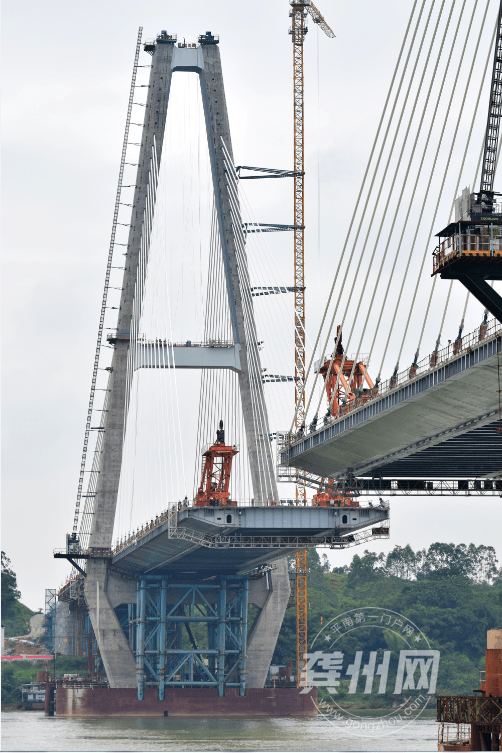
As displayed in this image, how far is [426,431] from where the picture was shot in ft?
219

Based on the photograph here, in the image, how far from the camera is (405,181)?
213 ft

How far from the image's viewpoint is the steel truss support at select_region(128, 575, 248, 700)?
110m

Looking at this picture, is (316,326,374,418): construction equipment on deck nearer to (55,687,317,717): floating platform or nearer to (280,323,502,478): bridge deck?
(280,323,502,478): bridge deck

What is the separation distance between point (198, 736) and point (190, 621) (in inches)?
971

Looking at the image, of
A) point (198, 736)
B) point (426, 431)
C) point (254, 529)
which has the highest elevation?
point (426, 431)

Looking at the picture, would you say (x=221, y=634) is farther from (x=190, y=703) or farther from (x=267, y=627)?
(x=190, y=703)

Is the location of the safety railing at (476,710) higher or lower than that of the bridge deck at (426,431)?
lower

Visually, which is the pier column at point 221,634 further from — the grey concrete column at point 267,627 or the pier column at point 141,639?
the pier column at point 141,639

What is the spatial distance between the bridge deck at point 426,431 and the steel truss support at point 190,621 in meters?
30.2

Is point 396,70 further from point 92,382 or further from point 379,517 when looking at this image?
point 92,382

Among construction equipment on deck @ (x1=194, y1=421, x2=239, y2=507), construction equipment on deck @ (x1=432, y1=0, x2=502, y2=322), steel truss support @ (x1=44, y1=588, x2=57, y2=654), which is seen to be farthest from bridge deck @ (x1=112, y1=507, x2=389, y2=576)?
steel truss support @ (x1=44, y1=588, x2=57, y2=654)

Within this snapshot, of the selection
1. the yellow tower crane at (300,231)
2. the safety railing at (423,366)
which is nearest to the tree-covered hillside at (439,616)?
the yellow tower crane at (300,231)

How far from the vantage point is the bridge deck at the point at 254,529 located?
8619 centimetres

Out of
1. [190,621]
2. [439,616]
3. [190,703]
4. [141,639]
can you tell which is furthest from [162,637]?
[439,616]
